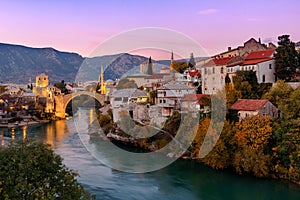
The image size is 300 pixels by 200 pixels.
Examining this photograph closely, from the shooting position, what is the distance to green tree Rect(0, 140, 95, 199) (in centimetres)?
460

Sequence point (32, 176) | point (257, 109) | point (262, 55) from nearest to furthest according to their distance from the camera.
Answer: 1. point (32, 176)
2. point (257, 109)
3. point (262, 55)

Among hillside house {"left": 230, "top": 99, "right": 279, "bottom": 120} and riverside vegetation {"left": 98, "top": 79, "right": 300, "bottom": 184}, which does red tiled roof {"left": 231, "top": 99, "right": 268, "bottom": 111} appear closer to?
hillside house {"left": 230, "top": 99, "right": 279, "bottom": 120}

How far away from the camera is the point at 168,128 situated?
13852 millimetres

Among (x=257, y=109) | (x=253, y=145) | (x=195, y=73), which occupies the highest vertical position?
(x=195, y=73)

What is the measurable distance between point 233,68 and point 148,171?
7.33 meters

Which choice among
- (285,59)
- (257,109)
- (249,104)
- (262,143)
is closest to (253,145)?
(262,143)

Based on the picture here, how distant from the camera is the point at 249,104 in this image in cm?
1180

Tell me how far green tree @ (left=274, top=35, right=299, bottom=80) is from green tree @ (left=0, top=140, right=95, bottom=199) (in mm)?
11223

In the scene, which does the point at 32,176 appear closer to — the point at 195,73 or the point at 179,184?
the point at 179,184

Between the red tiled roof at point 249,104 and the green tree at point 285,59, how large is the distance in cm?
288

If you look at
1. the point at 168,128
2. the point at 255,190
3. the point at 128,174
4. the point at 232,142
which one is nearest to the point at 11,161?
the point at 128,174

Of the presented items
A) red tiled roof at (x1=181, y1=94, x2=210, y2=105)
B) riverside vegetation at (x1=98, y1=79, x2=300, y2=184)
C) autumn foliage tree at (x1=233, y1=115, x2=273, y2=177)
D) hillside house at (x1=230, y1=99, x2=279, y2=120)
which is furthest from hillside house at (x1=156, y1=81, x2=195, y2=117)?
autumn foliage tree at (x1=233, y1=115, x2=273, y2=177)

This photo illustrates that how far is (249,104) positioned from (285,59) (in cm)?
340

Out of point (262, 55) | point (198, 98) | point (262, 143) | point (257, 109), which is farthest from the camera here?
point (262, 55)
